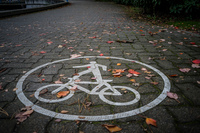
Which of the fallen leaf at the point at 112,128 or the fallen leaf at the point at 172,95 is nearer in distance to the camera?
the fallen leaf at the point at 112,128

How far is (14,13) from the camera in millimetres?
10312

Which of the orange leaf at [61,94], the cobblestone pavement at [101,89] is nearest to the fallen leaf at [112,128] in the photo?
the cobblestone pavement at [101,89]

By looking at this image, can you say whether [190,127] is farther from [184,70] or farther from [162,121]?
[184,70]

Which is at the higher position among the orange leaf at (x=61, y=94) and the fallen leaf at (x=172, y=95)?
the fallen leaf at (x=172, y=95)

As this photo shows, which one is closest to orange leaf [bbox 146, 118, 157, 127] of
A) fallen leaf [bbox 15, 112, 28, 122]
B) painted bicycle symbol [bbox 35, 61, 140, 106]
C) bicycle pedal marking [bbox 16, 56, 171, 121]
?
bicycle pedal marking [bbox 16, 56, 171, 121]

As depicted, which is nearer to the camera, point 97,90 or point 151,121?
point 151,121

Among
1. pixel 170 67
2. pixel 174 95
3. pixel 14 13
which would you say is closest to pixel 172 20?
pixel 170 67

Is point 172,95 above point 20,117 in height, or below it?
above

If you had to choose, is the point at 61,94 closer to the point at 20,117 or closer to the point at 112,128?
the point at 20,117

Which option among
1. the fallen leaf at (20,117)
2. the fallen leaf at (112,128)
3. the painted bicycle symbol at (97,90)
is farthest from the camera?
the painted bicycle symbol at (97,90)

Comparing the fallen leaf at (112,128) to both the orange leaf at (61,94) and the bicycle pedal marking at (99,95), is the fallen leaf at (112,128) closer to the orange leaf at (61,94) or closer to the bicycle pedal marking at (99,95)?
the bicycle pedal marking at (99,95)

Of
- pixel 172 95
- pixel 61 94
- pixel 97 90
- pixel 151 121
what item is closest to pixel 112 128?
pixel 151 121

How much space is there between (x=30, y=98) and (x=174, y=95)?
209 cm

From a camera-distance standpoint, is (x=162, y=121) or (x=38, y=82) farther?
(x=38, y=82)
